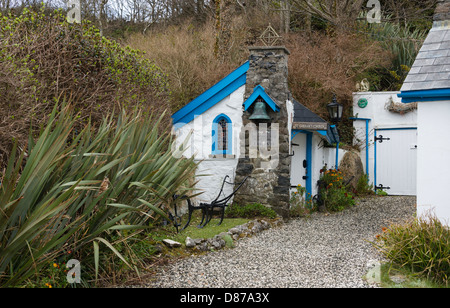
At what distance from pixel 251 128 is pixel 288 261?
142 inches

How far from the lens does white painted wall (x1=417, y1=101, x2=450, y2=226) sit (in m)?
6.00

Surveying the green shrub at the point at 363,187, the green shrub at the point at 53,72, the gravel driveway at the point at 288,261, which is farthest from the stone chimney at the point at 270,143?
the green shrub at the point at 363,187

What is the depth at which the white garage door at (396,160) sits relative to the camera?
13.6m

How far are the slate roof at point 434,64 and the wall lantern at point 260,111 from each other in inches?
108

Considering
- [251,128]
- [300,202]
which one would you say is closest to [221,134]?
[251,128]

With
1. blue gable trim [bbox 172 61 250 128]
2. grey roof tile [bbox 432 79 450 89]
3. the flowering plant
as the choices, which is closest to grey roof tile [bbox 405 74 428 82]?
grey roof tile [bbox 432 79 450 89]

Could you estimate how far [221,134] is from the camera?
915 centimetres

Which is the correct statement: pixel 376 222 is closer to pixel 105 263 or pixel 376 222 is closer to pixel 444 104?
pixel 444 104

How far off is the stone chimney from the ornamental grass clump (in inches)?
136

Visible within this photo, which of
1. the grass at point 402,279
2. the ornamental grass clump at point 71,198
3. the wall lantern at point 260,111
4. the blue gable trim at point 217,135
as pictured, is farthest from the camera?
the blue gable trim at point 217,135

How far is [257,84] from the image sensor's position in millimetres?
8727

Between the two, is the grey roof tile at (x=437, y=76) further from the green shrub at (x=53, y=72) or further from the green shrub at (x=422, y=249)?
the green shrub at (x=53, y=72)

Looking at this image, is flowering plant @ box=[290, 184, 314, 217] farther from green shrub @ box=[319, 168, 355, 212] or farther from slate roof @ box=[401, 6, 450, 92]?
slate roof @ box=[401, 6, 450, 92]

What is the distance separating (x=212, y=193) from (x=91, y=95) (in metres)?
3.53
